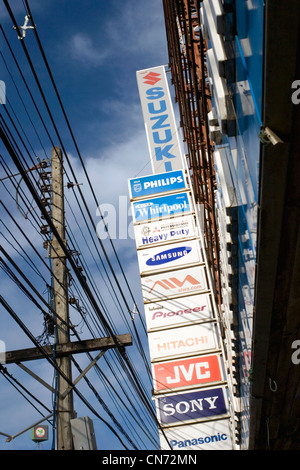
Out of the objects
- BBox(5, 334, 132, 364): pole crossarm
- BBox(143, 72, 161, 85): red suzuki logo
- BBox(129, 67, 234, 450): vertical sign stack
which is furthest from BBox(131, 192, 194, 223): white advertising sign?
BBox(5, 334, 132, 364): pole crossarm

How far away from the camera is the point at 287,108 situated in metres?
3.86

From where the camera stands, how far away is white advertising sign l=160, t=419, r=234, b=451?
1598 centimetres

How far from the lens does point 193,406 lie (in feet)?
55.0

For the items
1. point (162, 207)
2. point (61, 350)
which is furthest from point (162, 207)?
point (61, 350)

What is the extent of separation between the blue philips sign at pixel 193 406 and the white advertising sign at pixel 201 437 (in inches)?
12.8

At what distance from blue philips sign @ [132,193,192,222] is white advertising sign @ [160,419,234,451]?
381 inches

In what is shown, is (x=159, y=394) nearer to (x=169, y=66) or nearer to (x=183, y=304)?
(x=183, y=304)

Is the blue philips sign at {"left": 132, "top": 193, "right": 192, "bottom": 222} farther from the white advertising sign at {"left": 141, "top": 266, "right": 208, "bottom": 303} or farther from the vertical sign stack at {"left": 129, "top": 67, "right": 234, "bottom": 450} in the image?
the white advertising sign at {"left": 141, "top": 266, "right": 208, "bottom": 303}

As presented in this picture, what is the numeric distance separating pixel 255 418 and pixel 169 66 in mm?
27109

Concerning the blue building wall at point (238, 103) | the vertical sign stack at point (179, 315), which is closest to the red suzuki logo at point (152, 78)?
the vertical sign stack at point (179, 315)

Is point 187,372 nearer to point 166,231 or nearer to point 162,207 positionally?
point 166,231

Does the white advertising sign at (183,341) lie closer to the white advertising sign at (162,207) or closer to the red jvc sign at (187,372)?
the red jvc sign at (187,372)
